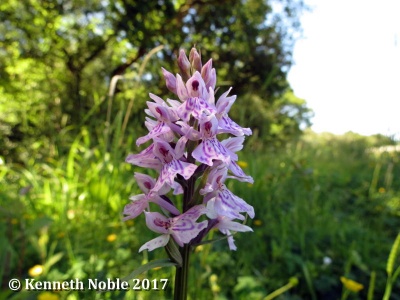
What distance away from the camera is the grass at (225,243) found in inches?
61.5

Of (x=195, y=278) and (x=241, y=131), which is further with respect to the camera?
(x=195, y=278)

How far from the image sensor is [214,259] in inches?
76.1

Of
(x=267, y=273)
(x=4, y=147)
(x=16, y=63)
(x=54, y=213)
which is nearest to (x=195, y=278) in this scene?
(x=267, y=273)

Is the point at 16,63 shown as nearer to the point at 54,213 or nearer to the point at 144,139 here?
the point at 54,213

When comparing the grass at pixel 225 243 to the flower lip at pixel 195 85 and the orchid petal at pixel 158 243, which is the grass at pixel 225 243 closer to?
the orchid petal at pixel 158 243

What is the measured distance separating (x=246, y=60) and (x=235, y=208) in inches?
487

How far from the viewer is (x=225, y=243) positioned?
7.44ft

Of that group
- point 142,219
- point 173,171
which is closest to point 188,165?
point 173,171

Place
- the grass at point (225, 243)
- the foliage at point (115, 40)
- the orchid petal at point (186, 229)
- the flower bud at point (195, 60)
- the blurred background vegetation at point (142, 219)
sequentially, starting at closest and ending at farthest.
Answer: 1. the orchid petal at point (186, 229)
2. the flower bud at point (195, 60)
3. the grass at point (225, 243)
4. the blurred background vegetation at point (142, 219)
5. the foliage at point (115, 40)

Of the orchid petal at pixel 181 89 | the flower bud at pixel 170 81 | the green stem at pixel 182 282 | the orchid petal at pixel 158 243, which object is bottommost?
the green stem at pixel 182 282

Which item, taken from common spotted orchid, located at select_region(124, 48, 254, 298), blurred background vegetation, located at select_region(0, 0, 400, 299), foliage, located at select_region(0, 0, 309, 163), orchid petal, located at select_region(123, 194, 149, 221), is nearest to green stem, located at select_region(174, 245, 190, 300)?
common spotted orchid, located at select_region(124, 48, 254, 298)

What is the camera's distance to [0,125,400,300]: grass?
156 cm

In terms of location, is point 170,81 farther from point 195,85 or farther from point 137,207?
point 137,207

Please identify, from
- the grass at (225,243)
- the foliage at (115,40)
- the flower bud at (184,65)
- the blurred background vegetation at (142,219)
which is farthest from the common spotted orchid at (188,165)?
the foliage at (115,40)
